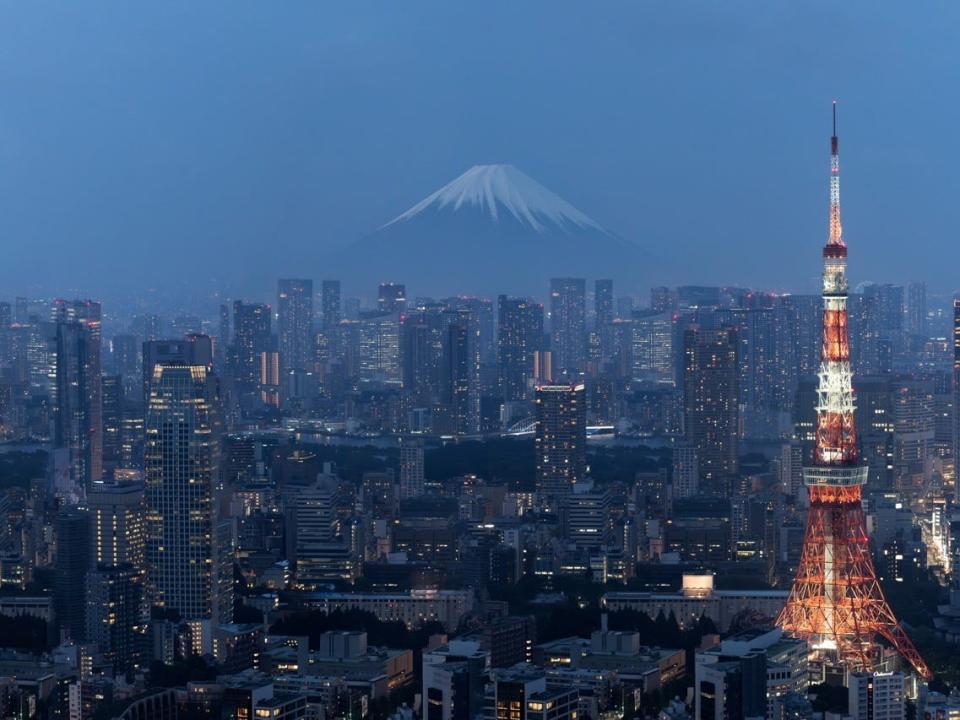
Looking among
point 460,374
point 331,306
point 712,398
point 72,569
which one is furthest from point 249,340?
point 72,569

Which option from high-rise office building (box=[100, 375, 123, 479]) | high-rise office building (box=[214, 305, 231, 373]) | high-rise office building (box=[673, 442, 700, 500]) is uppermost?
high-rise office building (box=[214, 305, 231, 373])

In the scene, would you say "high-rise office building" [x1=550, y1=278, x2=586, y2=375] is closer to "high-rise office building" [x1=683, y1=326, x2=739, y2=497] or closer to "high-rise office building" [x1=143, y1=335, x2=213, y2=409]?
"high-rise office building" [x1=683, y1=326, x2=739, y2=497]

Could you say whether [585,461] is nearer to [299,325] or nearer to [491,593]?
[299,325]

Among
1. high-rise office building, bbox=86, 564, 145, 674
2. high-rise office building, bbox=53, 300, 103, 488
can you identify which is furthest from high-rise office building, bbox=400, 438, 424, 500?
high-rise office building, bbox=86, 564, 145, 674

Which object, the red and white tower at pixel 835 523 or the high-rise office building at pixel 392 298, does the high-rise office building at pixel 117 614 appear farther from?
the high-rise office building at pixel 392 298

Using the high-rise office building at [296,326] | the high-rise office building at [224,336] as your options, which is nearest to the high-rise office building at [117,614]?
the high-rise office building at [224,336]

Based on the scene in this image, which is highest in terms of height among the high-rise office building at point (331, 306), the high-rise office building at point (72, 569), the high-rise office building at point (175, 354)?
the high-rise office building at point (331, 306)
